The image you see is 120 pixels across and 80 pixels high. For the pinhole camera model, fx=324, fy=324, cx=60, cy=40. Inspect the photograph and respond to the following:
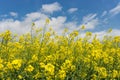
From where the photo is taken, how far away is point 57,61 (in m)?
6.19

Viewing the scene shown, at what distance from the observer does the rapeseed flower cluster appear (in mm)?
5214

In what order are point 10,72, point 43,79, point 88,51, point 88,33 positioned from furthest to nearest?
point 88,33 → point 88,51 → point 10,72 → point 43,79

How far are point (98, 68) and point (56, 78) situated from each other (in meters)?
1.04

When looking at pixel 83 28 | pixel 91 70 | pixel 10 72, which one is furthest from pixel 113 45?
pixel 10 72

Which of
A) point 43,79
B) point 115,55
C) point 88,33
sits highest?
point 88,33

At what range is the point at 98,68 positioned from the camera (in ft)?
18.5

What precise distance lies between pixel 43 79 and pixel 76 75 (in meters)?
0.95

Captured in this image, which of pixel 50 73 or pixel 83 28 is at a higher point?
pixel 83 28

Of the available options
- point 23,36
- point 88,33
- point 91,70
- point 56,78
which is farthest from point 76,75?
point 23,36

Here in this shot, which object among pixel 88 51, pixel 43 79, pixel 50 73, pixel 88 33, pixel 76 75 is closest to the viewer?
pixel 50 73

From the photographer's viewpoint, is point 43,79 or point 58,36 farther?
point 58,36

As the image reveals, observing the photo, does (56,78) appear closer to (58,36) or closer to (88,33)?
(88,33)

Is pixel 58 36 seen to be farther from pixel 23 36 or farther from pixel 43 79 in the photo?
pixel 43 79

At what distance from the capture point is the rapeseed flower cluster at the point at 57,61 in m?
5.21
